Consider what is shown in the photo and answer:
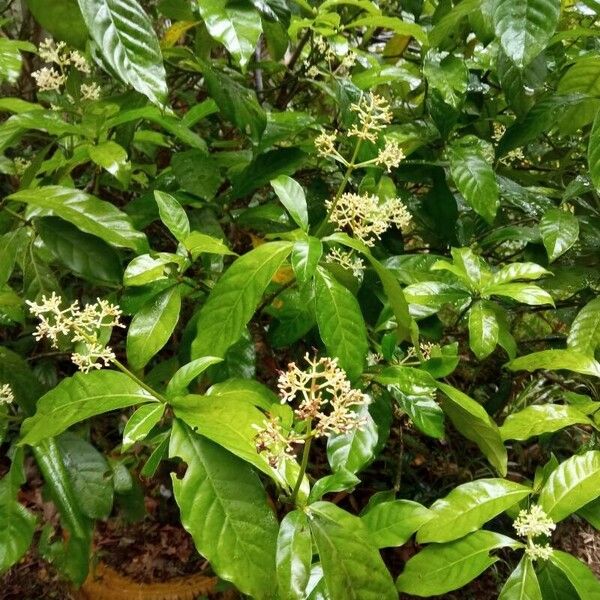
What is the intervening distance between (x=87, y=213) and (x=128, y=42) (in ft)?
1.01

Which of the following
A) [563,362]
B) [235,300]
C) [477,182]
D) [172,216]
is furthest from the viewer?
[477,182]

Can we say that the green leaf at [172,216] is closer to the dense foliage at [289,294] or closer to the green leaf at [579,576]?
the dense foliage at [289,294]

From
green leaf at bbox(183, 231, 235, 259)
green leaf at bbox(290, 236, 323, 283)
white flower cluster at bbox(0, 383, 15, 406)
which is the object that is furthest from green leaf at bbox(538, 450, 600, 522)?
white flower cluster at bbox(0, 383, 15, 406)

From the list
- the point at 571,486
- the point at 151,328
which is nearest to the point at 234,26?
the point at 151,328

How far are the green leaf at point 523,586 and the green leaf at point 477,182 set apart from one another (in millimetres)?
648

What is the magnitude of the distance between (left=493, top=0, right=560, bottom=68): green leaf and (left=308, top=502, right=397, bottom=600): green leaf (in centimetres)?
74

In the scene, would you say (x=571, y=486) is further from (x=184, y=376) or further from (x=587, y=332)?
(x=184, y=376)

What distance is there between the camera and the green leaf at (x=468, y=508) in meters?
0.92

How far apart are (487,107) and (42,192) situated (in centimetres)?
116

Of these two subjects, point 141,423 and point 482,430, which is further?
point 482,430

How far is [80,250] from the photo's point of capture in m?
0.93

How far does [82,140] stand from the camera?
1136 mm

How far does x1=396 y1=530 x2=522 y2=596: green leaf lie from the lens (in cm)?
90

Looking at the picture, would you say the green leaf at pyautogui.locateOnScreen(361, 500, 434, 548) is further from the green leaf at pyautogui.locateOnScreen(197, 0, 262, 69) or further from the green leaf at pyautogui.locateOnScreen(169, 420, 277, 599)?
the green leaf at pyautogui.locateOnScreen(197, 0, 262, 69)
